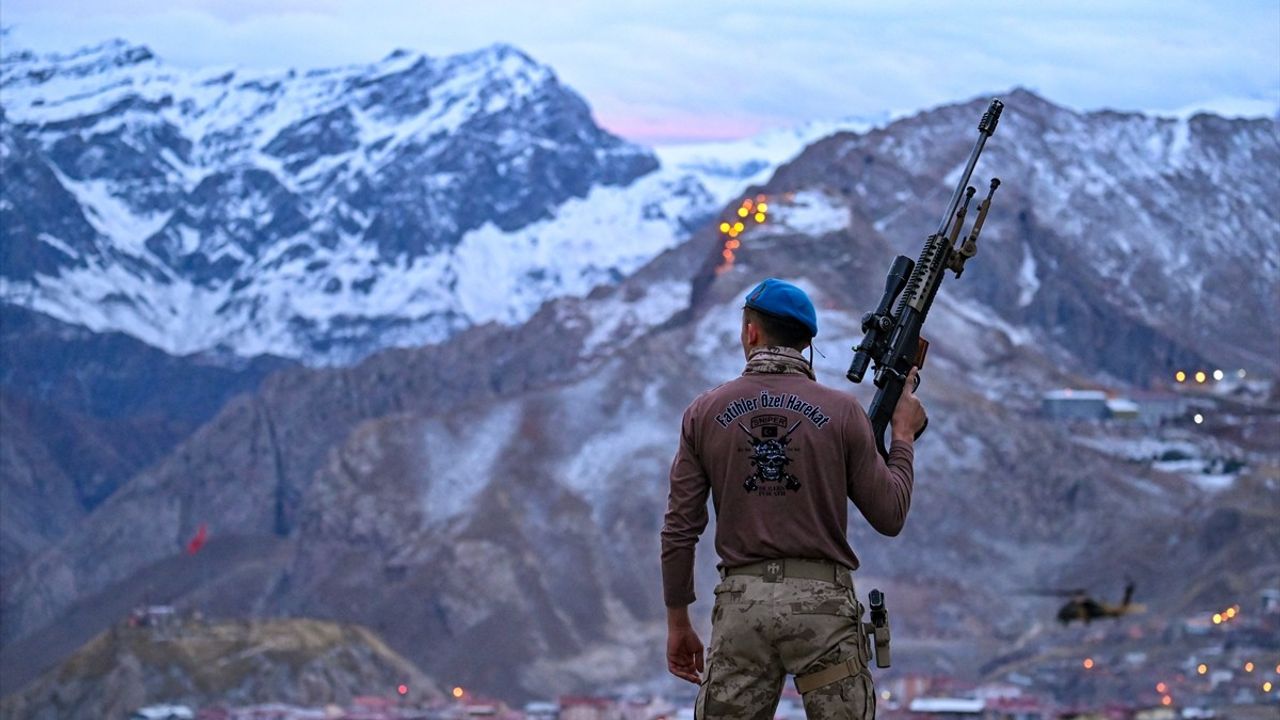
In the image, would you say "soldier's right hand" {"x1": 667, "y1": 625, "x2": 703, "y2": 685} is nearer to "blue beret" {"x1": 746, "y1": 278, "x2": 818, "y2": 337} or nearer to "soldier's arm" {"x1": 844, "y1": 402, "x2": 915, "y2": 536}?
"soldier's arm" {"x1": 844, "y1": 402, "x2": 915, "y2": 536}

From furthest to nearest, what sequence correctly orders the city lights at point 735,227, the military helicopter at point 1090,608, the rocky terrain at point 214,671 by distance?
the city lights at point 735,227 < the military helicopter at point 1090,608 < the rocky terrain at point 214,671

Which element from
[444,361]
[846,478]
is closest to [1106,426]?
[444,361]

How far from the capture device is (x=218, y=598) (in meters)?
150

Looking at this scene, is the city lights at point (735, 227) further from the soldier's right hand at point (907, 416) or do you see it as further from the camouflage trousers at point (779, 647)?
the camouflage trousers at point (779, 647)

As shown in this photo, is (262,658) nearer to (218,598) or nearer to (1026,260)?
(218,598)

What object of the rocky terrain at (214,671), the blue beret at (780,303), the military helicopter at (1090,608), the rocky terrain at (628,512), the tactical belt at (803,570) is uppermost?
the rocky terrain at (628,512)

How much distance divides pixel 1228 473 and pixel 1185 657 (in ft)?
131

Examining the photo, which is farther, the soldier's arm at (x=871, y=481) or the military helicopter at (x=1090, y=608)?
the military helicopter at (x=1090, y=608)

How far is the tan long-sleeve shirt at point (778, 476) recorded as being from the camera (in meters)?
10.5

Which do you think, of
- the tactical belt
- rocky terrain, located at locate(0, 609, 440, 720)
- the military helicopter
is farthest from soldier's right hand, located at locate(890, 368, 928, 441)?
the military helicopter

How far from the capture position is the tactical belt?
10555 millimetres

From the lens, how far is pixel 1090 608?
111m

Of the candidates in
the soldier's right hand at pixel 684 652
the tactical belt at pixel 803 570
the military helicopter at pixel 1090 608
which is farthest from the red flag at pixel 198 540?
the tactical belt at pixel 803 570

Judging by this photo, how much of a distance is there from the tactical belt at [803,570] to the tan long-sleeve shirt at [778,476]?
1.2 inches
